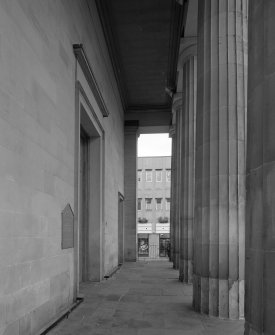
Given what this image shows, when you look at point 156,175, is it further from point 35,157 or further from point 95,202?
point 35,157

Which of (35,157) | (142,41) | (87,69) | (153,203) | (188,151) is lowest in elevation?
(153,203)

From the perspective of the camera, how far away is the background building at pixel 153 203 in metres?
51.0

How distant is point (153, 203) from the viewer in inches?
2067

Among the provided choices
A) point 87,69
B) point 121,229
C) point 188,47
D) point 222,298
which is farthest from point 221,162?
point 121,229

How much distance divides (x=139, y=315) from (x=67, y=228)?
2.48 meters

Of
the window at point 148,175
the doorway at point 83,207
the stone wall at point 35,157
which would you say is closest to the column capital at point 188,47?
the doorway at point 83,207

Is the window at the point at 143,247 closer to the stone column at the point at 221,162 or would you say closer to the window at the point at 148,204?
the window at the point at 148,204

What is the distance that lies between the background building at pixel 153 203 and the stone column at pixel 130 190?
77.5ft

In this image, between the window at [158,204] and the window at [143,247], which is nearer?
the window at [143,247]

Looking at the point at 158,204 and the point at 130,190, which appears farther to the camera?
the point at 158,204

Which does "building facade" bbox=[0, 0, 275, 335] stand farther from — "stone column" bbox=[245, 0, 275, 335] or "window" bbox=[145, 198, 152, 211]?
"window" bbox=[145, 198, 152, 211]

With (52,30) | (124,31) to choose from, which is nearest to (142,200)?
(124,31)

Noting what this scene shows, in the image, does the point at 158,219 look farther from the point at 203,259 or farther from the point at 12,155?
the point at 12,155

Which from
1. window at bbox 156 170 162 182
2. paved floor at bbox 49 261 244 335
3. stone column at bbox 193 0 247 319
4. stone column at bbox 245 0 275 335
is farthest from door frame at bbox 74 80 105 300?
window at bbox 156 170 162 182
